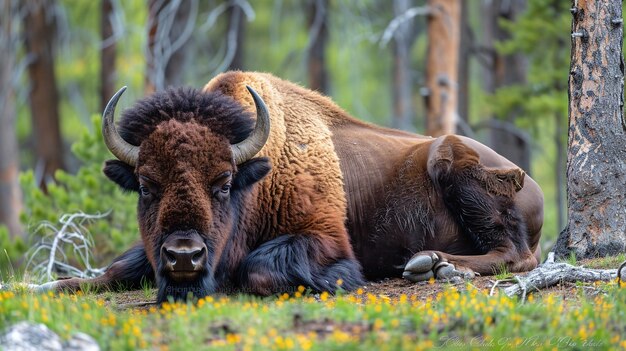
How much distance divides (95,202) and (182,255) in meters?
5.82

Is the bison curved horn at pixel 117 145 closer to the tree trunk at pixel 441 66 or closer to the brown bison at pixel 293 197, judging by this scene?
the brown bison at pixel 293 197

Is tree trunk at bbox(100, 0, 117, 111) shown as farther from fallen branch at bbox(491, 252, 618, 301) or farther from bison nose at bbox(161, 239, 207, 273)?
fallen branch at bbox(491, 252, 618, 301)

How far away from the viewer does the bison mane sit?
7.39 meters

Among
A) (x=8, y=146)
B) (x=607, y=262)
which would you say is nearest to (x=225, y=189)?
(x=607, y=262)

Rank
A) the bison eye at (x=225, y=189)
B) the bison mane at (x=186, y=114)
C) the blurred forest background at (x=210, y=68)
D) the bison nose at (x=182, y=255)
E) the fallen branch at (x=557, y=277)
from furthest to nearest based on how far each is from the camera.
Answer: the blurred forest background at (x=210, y=68) → the bison mane at (x=186, y=114) → the bison eye at (x=225, y=189) → the fallen branch at (x=557, y=277) → the bison nose at (x=182, y=255)

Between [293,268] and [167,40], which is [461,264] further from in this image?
[167,40]

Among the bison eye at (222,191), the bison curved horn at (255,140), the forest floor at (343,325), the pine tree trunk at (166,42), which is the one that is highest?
the pine tree trunk at (166,42)

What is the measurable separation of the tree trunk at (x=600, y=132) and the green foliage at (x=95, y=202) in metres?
6.14

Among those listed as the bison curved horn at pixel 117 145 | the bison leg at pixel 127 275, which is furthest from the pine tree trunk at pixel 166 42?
the bison curved horn at pixel 117 145

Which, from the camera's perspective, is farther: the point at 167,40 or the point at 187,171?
the point at 167,40

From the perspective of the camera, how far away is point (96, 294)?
25.8 feet

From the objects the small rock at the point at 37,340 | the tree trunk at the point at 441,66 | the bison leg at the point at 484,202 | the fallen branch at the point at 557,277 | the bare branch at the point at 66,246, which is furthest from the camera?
the tree trunk at the point at 441,66

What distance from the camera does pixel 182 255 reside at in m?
6.40

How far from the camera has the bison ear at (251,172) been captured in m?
7.49
